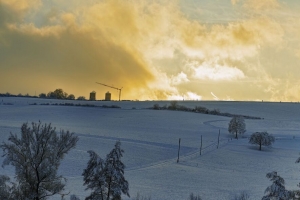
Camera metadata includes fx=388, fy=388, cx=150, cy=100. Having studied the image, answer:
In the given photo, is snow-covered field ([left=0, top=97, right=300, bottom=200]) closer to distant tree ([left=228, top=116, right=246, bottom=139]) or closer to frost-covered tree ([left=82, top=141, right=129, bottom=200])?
distant tree ([left=228, top=116, right=246, bottom=139])

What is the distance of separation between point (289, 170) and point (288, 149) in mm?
21461

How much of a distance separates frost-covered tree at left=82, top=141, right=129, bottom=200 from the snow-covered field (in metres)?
12.0

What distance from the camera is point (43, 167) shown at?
880 inches

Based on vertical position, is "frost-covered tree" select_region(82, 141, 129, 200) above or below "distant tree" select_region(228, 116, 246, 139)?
below

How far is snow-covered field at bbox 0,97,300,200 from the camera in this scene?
43.9 metres

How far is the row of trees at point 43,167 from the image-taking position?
22281 millimetres

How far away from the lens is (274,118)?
13625 centimetres

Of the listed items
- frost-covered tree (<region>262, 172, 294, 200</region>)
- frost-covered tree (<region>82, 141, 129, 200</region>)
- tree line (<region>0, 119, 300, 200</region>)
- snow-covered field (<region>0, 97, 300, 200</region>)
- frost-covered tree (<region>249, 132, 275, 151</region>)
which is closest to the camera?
frost-covered tree (<region>262, 172, 294, 200</region>)

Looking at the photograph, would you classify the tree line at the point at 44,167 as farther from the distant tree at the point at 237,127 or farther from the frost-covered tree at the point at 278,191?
the distant tree at the point at 237,127

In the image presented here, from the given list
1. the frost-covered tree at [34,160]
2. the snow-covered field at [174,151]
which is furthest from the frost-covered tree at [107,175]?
the snow-covered field at [174,151]

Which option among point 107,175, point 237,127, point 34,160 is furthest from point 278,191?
point 237,127

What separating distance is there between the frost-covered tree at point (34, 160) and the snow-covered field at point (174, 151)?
12121 millimetres

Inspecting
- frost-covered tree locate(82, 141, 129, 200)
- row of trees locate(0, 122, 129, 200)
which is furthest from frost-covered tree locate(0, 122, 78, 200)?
frost-covered tree locate(82, 141, 129, 200)

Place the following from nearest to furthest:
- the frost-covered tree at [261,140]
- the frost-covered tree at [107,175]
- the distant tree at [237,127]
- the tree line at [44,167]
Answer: the tree line at [44,167]
the frost-covered tree at [107,175]
the frost-covered tree at [261,140]
the distant tree at [237,127]
